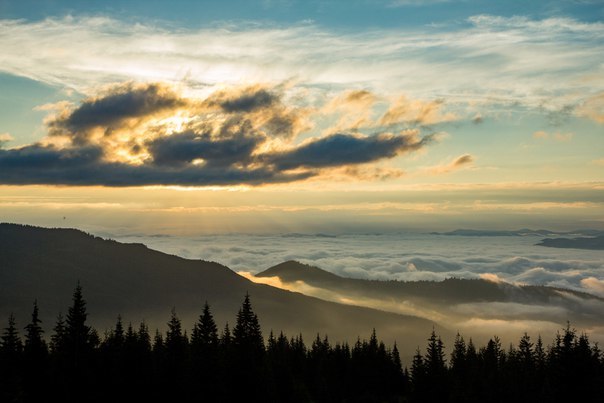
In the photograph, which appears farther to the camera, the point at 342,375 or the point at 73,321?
the point at 342,375

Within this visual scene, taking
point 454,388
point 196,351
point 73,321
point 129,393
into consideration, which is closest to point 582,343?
point 454,388

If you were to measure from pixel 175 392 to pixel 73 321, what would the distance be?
13.6 metres

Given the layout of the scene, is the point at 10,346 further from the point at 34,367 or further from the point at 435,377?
the point at 435,377

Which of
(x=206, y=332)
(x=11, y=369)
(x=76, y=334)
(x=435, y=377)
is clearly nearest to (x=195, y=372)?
(x=206, y=332)

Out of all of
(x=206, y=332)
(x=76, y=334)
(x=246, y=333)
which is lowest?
(x=206, y=332)

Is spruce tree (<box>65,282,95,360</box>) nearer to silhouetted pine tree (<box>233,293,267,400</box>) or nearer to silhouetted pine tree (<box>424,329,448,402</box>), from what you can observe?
silhouetted pine tree (<box>233,293,267,400</box>)

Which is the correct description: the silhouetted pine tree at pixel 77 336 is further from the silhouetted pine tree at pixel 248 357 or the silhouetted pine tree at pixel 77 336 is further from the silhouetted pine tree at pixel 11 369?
→ the silhouetted pine tree at pixel 248 357

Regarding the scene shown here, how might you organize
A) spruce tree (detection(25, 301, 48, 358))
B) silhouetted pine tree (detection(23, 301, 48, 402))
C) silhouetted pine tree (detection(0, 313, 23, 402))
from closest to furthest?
1. silhouetted pine tree (detection(0, 313, 23, 402))
2. silhouetted pine tree (detection(23, 301, 48, 402))
3. spruce tree (detection(25, 301, 48, 358))

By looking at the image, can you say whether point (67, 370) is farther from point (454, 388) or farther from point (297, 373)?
point (297, 373)

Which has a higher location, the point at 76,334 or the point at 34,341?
the point at 76,334

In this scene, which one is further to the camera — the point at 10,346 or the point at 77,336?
the point at 10,346

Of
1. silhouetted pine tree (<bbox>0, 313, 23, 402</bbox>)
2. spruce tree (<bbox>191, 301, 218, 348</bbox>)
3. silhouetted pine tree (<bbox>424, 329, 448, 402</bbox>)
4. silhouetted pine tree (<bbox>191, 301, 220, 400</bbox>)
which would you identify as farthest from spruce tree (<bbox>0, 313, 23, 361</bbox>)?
silhouetted pine tree (<bbox>424, 329, 448, 402</bbox>)

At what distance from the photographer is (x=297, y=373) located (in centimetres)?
10712

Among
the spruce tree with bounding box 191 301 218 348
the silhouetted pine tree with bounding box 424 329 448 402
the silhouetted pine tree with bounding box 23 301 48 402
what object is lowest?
the silhouetted pine tree with bounding box 424 329 448 402
